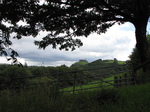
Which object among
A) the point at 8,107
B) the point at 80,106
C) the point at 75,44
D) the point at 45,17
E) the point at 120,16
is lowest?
the point at 80,106

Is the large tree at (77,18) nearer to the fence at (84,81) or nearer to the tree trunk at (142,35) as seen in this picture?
the tree trunk at (142,35)

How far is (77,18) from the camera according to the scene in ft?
32.6

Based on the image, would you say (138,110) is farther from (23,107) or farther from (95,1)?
(95,1)

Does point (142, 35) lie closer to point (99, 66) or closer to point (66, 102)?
point (66, 102)

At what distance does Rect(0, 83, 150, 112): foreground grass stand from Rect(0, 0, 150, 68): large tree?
5375mm

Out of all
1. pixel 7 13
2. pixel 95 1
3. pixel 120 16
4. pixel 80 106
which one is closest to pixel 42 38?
pixel 7 13

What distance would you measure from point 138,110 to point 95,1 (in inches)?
299

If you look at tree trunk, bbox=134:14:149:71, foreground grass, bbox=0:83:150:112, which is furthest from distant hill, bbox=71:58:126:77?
tree trunk, bbox=134:14:149:71

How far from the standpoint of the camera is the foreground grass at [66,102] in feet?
10.4

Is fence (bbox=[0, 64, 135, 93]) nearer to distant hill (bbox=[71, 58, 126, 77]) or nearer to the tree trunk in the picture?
distant hill (bbox=[71, 58, 126, 77])

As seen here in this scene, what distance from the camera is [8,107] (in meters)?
3.08

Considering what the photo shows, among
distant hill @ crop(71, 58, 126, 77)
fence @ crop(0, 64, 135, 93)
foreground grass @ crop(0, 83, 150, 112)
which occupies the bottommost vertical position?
foreground grass @ crop(0, 83, 150, 112)

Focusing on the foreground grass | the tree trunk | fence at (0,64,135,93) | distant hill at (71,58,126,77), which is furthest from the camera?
the tree trunk

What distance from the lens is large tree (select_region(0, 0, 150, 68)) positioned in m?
8.74
